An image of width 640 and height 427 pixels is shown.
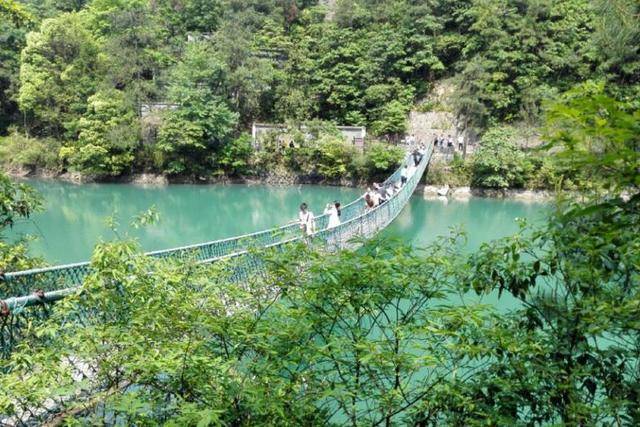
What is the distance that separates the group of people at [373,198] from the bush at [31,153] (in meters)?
12.5

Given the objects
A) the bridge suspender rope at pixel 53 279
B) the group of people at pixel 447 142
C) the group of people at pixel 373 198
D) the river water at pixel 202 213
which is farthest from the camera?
the group of people at pixel 447 142

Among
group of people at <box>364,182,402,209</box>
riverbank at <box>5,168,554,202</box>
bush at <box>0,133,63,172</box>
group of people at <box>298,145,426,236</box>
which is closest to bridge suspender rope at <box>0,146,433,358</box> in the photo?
group of people at <box>298,145,426,236</box>

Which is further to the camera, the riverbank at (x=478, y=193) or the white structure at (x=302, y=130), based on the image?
the white structure at (x=302, y=130)

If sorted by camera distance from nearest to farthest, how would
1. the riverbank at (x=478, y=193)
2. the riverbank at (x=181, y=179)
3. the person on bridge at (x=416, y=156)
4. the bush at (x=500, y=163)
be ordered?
1. the person on bridge at (x=416, y=156)
2. the bush at (x=500, y=163)
3. the riverbank at (x=478, y=193)
4. the riverbank at (x=181, y=179)

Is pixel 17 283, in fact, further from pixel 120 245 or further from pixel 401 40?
pixel 401 40

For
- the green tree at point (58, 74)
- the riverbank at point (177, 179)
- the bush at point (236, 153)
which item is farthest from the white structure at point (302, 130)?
the green tree at point (58, 74)

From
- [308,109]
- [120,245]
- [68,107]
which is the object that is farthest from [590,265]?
[68,107]

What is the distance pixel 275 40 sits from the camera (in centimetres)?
2111

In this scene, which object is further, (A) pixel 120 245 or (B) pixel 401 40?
(B) pixel 401 40

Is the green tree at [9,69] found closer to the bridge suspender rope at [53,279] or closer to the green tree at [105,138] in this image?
the green tree at [105,138]

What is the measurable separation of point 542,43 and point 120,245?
64.9 feet

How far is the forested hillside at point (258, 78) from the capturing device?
57.1 ft

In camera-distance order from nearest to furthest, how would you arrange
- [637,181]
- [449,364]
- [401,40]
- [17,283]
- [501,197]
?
[637,181], [449,364], [17,283], [501,197], [401,40]

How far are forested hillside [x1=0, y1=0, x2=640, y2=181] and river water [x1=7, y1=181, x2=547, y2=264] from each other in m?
1.37
